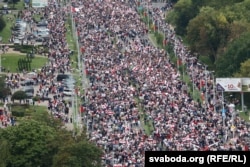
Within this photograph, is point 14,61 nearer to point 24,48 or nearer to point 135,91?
point 24,48

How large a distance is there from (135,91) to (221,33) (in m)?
24.3

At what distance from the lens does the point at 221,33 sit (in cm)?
9756

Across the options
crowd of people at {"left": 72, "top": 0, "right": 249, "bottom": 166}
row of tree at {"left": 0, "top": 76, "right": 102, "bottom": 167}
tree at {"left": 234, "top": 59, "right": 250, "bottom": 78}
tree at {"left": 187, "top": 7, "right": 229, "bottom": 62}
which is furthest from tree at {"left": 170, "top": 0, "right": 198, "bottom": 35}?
row of tree at {"left": 0, "top": 76, "right": 102, "bottom": 167}

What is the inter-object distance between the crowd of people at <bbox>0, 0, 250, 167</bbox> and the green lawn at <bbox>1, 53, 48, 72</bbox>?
138 centimetres

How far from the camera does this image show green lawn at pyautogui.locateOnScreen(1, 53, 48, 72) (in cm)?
9681

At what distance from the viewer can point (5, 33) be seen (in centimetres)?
11781

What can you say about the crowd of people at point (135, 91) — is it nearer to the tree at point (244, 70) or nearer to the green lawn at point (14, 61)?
the green lawn at point (14, 61)

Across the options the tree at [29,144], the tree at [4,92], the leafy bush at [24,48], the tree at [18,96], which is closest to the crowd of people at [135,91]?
the leafy bush at [24,48]

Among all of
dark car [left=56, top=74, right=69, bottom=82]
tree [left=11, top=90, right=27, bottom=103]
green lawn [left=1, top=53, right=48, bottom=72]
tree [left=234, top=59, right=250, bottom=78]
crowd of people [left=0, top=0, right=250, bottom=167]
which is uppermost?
tree [left=234, top=59, right=250, bottom=78]

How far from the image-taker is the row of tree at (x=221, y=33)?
83.4 metres

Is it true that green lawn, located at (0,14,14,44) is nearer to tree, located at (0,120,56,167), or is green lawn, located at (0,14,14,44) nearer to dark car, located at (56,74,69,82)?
dark car, located at (56,74,69,82)

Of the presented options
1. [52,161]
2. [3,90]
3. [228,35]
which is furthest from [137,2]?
[52,161]

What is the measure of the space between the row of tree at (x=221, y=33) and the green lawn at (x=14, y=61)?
585 inches

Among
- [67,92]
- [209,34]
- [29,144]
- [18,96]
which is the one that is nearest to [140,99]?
[67,92]
